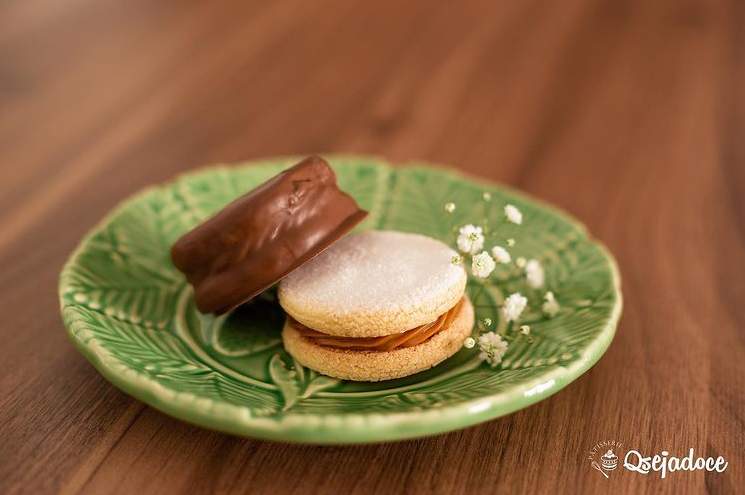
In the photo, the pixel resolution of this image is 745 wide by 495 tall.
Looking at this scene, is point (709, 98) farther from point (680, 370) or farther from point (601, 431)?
point (601, 431)

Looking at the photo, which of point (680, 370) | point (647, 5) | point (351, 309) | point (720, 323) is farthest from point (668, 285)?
point (647, 5)

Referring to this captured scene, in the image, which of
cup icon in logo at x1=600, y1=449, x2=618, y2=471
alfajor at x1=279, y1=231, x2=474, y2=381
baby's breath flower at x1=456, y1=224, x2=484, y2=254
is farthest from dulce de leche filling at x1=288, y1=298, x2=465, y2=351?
cup icon in logo at x1=600, y1=449, x2=618, y2=471

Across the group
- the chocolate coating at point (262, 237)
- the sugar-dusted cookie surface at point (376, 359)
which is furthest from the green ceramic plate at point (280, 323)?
the chocolate coating at point (262, 237)

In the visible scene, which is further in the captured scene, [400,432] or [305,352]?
[305,352]

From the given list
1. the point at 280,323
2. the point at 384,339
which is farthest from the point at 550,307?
the point at 280,323

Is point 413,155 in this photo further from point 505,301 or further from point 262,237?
point 262,237

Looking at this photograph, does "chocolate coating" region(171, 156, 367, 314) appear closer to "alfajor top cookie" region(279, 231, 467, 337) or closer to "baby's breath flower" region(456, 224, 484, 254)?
"alfajor top cookie" region(279, 231, 467, 337)
